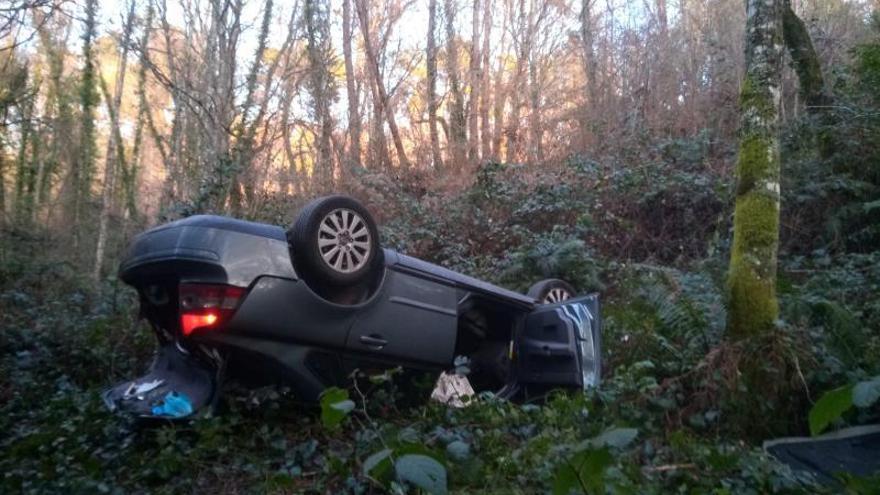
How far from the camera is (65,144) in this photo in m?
20.9

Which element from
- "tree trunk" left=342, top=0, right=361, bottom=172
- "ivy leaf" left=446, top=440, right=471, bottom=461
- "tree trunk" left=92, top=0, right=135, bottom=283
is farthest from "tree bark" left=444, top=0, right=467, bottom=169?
"ivy leaf" left=446, top=440, right=471, bottom=461

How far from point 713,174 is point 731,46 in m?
6.29

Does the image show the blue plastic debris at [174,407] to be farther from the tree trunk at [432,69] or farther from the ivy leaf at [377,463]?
the tree trunk at [432,69]

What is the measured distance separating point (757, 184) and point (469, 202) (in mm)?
8120

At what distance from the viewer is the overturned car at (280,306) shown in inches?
193

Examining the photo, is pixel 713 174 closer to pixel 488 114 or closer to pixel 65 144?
pixel 488 114

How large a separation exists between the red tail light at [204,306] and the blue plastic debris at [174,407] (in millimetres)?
461

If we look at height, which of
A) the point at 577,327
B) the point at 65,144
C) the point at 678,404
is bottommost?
the point at 678,404

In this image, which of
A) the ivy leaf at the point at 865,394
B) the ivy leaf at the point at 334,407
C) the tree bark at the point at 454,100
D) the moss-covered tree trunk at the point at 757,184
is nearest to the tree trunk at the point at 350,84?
the tree bark at the point at 454,100

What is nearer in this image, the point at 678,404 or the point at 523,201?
the point at 678,404

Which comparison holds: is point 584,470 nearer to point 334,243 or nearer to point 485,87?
point 334,243

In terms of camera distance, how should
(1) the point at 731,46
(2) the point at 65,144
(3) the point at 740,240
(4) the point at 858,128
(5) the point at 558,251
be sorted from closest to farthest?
(3) the point at 740,240, (5) the point at 558,251, (4) the point at 858,128, (1) the point at 731,46, (2) the point at 65,144

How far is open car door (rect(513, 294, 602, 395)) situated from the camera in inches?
256

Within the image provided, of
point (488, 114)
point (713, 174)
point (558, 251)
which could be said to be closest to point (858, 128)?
point (713, 174)
